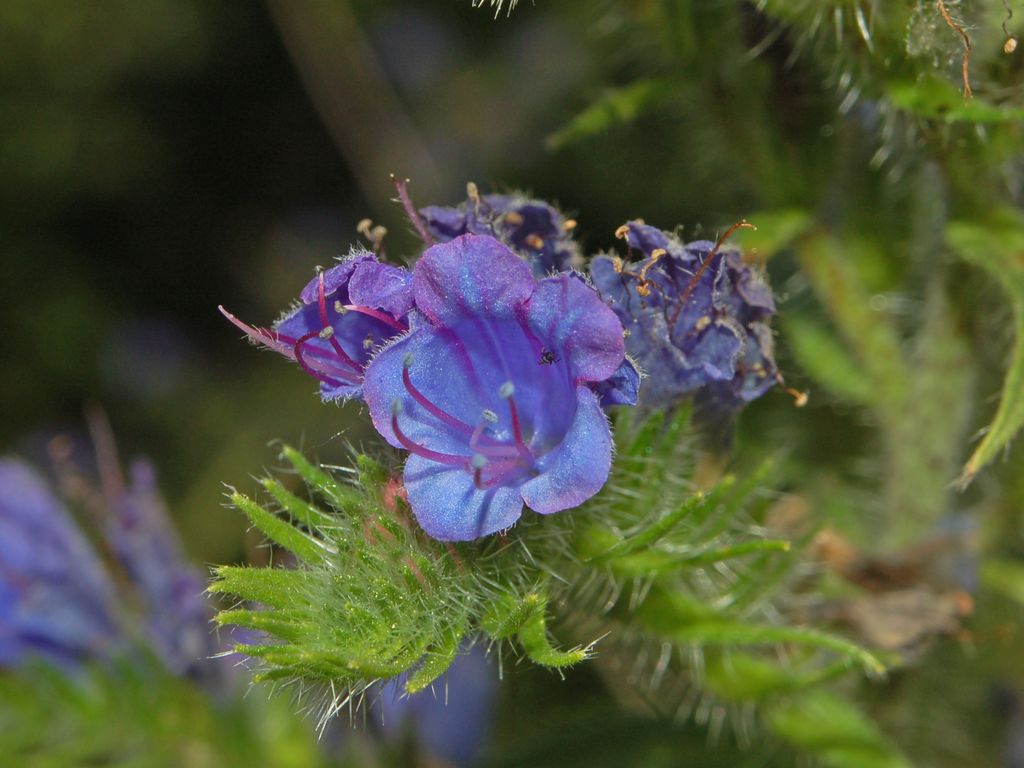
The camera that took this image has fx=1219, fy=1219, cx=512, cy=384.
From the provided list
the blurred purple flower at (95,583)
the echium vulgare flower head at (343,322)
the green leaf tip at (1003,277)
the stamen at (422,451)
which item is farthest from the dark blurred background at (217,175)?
the stamen at (422,451)

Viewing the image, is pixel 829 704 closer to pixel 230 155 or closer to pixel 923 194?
pixel 923 194

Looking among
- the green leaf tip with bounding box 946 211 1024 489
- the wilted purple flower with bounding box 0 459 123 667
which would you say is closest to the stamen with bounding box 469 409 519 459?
the green leaf tip with bounding box 946 211 1024 489

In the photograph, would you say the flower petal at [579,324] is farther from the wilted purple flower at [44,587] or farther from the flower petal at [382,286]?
the wilted purple flower at [44,587]

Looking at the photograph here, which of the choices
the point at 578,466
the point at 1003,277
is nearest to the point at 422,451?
the point at 578,466

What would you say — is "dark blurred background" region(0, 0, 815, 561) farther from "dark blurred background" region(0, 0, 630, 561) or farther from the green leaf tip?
the green leaf tip

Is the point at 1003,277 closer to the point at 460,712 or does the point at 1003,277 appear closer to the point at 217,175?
the point at 460,712

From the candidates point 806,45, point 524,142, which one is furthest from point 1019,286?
point 524,142

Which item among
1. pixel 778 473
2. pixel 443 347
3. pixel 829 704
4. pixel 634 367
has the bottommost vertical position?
pixel 829 704
